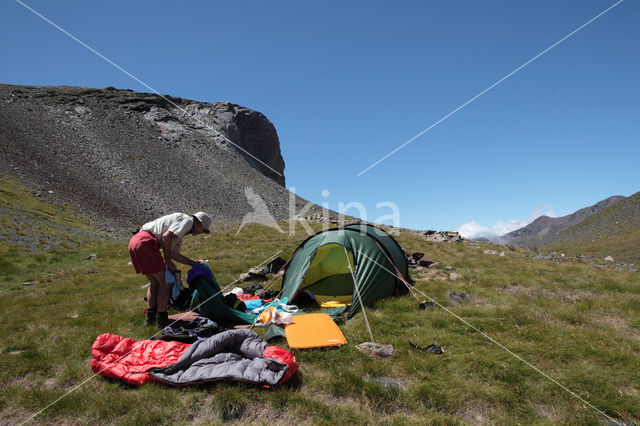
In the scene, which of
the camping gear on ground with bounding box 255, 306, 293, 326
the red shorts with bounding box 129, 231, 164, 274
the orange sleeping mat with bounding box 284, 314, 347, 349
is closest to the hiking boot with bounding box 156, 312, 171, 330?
the red shorts with bounding box 129, 231, 164, 274

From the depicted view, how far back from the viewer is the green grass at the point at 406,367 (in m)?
4.22

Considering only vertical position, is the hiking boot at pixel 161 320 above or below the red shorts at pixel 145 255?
below

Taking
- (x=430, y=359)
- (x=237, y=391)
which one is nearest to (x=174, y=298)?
(x=237, y=391)

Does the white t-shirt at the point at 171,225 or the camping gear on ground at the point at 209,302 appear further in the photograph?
the camping gear on ground at the point at 209,302

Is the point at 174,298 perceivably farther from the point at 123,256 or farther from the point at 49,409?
the point at 123,256

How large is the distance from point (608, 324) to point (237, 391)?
731cm

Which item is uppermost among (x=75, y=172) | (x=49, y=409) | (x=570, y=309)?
(x=75, y=172)

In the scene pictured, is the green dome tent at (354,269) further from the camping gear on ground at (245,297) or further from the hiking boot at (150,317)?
the hiking boot at (150,317)

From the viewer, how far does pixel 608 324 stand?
687cm

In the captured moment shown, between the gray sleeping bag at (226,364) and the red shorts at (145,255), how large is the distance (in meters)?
2.14

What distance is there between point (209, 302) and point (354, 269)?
11.8 ft

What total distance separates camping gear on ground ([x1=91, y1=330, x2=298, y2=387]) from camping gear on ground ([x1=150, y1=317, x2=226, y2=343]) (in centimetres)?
26

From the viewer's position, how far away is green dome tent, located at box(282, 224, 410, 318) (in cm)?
869

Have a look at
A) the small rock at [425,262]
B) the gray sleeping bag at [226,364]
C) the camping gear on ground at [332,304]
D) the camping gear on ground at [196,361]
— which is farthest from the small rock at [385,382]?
the small rock at [425,262]
